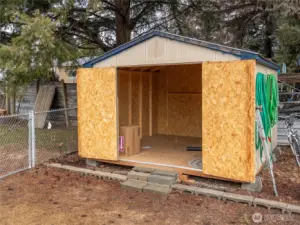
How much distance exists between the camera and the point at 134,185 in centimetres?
510

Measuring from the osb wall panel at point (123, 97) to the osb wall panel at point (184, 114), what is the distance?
5.99 ft

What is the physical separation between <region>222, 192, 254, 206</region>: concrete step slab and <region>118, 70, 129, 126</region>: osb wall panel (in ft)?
12.9

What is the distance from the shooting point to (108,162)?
20.2ft

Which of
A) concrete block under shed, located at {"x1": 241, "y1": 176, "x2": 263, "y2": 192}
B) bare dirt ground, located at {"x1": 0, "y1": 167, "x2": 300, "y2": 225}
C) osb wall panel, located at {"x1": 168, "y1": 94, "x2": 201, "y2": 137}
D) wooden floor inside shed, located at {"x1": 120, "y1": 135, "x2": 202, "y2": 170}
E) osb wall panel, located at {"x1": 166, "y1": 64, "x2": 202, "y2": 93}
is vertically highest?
osb wall panel, located at {"x1": 166, "y1": 64, "x2": 202, "y2": 93}

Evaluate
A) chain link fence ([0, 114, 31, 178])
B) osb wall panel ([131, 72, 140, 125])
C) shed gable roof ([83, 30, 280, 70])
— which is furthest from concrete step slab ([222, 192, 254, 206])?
osb wall panel ([131, 72, 140, 125])

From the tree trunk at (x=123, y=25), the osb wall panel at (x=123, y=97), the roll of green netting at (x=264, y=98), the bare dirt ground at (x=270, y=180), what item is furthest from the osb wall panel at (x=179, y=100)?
the roll of green netting at (x=264, y=98)

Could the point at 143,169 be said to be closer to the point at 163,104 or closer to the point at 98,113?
the point at 98,113

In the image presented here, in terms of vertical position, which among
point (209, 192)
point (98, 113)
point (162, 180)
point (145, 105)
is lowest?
point (209, 192)

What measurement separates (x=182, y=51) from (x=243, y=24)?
7.86 m

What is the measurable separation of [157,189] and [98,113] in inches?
81.6

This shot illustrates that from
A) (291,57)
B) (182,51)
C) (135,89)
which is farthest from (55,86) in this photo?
(291,57)

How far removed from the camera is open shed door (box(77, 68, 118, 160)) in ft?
19.5

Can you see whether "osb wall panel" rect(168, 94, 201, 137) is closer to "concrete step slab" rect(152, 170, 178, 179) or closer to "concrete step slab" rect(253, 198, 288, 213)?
"concrete step slab" rect(152, 170, 178, 179)

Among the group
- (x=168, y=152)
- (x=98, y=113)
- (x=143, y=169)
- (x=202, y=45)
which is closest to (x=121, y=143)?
(x=98, y=113)
